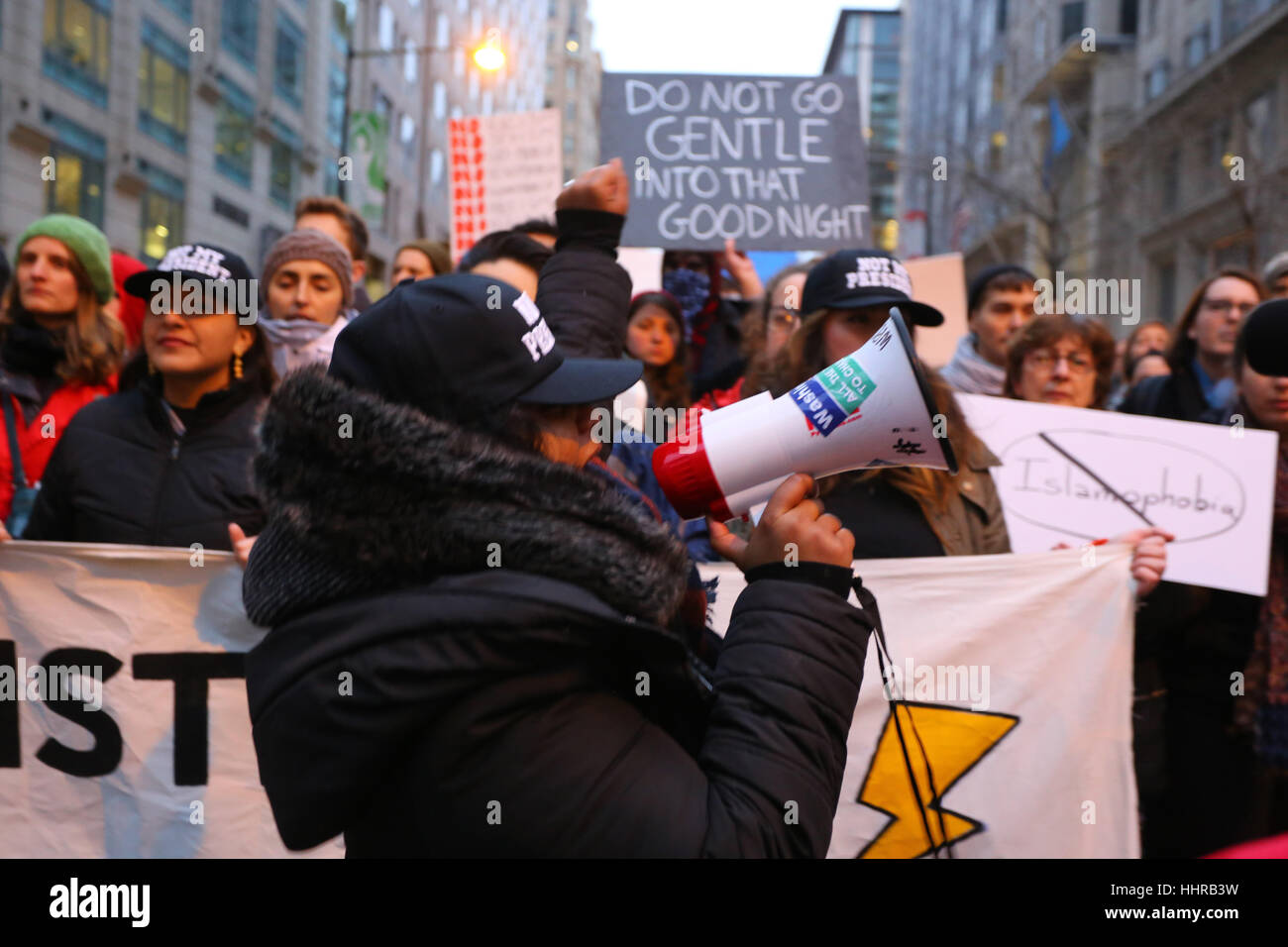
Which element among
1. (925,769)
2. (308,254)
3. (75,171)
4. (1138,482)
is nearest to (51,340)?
(308,254)

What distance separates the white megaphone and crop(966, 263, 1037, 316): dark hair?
317 cm

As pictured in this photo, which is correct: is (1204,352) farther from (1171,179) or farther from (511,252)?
(1171,179)

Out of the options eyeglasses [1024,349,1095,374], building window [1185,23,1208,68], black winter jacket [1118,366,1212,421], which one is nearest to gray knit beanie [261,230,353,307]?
eyeglasses [1024,349,1095,374]

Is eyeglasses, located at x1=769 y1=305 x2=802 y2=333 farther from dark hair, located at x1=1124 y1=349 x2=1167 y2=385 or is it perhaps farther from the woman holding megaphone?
dark hair, located at x1=1124 y1=349 x2=1167 y2=385

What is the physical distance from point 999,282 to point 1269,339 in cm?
223

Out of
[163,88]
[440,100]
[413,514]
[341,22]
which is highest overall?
[440,100]

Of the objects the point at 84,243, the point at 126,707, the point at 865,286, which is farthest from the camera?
the point at 84,243

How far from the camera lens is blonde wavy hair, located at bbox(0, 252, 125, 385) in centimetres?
353

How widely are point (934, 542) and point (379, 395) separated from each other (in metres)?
1.82

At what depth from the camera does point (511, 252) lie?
342 centimetres

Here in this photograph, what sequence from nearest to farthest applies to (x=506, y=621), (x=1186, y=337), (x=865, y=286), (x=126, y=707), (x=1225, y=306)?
(x=506, y=621), (x=865, y=286), (x=126, y=707), (x=1225, y=306), (x=1186, y=337)

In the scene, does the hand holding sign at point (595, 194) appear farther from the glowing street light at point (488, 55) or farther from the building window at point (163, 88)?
the building window at point (163, 88)
